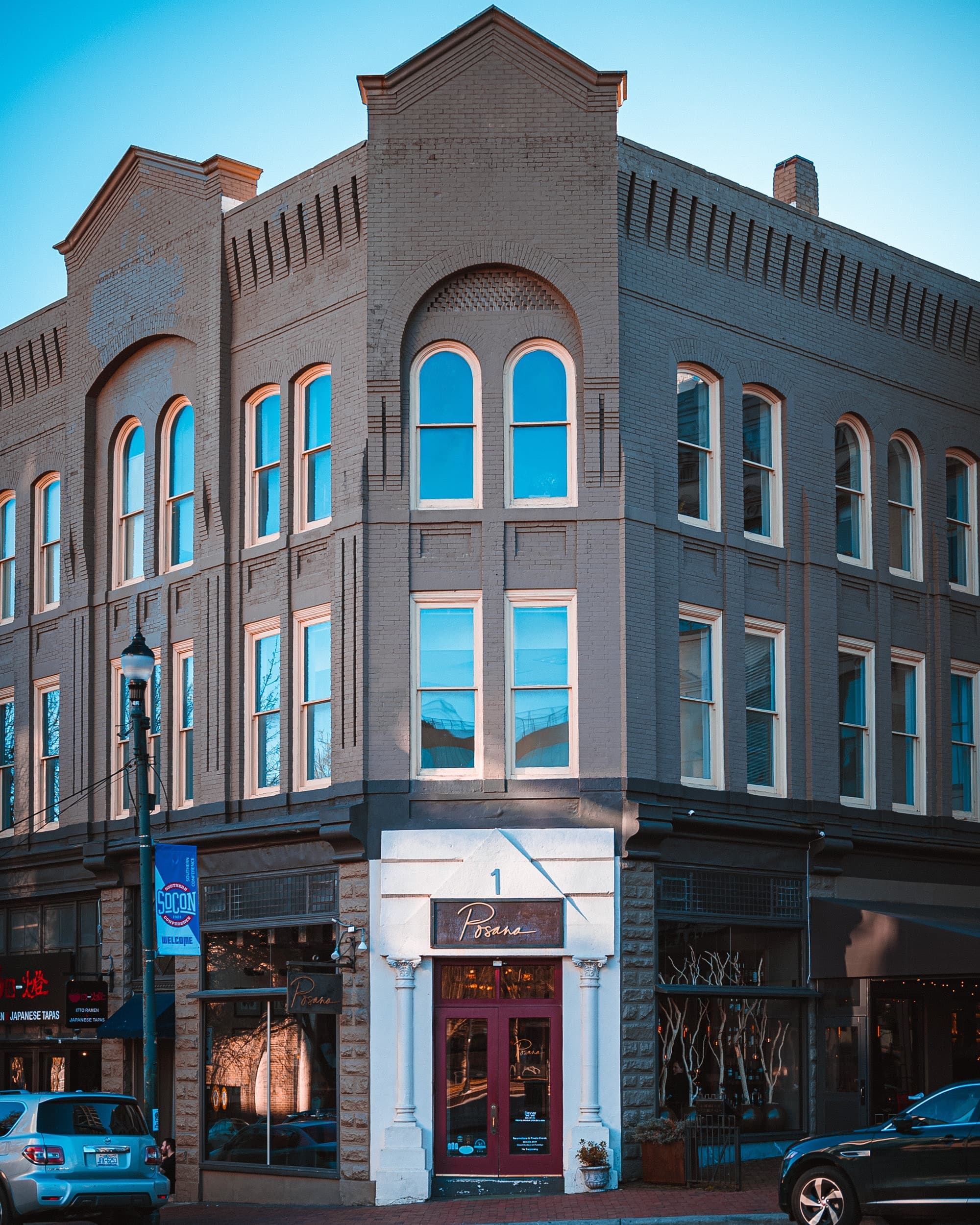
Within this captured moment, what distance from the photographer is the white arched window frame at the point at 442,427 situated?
78.0ft

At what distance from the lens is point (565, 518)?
23484mm

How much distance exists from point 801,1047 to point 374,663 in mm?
8372

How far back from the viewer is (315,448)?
82.4ft

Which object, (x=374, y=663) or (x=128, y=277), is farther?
(x=128, y=277)

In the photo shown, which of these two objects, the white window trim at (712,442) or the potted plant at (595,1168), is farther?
the white window trim at (712,442)

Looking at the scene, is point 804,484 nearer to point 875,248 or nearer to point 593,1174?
point 875,248

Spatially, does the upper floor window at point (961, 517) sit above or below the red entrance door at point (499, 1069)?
above

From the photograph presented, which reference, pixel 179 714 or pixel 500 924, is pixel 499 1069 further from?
pixel 179 714

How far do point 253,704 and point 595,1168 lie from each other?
336 inches

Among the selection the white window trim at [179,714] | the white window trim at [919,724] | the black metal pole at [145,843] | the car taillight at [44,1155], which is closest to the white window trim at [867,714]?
the white window trim at [919,724]

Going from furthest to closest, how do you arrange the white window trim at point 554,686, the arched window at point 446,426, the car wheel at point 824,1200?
the arched window at point 446,426 → the white window trim at point 554,686 → the car wheel at point 824,1200

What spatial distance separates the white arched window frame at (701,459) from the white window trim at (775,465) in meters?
0.65

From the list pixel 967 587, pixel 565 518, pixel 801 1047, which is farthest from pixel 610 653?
pixel 967 587

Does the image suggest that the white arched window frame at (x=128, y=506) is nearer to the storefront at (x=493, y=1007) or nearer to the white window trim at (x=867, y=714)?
the storefront at (x=493, y=1007)
